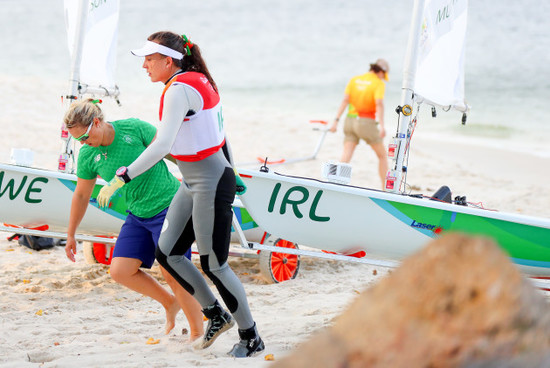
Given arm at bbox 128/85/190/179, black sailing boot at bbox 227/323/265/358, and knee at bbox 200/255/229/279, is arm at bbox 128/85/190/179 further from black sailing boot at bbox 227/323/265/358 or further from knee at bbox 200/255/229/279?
black sailing boot at bbox 227/323/265/358

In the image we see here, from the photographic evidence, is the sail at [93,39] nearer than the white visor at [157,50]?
No

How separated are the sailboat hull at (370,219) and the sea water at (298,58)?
7.20m

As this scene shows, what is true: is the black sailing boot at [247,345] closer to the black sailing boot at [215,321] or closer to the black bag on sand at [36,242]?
the black sailing boot at [215,321]

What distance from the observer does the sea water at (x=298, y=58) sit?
59.4 ft

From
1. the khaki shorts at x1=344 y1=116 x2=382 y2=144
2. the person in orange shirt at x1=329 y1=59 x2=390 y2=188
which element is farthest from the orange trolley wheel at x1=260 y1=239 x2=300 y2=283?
the khaki shorts at x1=344 y1=116 x2=382 y2=144

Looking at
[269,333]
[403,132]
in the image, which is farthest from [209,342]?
[403,132]

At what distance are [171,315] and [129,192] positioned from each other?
2.39 feet

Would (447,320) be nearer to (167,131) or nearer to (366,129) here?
(167,131)

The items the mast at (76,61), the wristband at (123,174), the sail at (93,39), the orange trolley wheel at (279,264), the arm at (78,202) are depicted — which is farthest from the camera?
the sail at (93,39)

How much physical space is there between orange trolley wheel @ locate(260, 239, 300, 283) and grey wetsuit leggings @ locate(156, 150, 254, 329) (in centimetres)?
162

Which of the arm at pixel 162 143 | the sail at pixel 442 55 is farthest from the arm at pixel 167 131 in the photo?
the sail at pixel 442 55

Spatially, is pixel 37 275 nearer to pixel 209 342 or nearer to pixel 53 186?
pixel 53 186

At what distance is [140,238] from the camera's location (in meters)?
3.61

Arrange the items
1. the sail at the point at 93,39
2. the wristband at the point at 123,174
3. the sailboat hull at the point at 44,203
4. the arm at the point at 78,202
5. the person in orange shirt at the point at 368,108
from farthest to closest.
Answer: the person in orange shirt at the point at 368,108
the sail at the point at 93,39
the sailboat hull at the point at 44,203
the arm at the point at 78,202
the wristband at the point at 123,174
